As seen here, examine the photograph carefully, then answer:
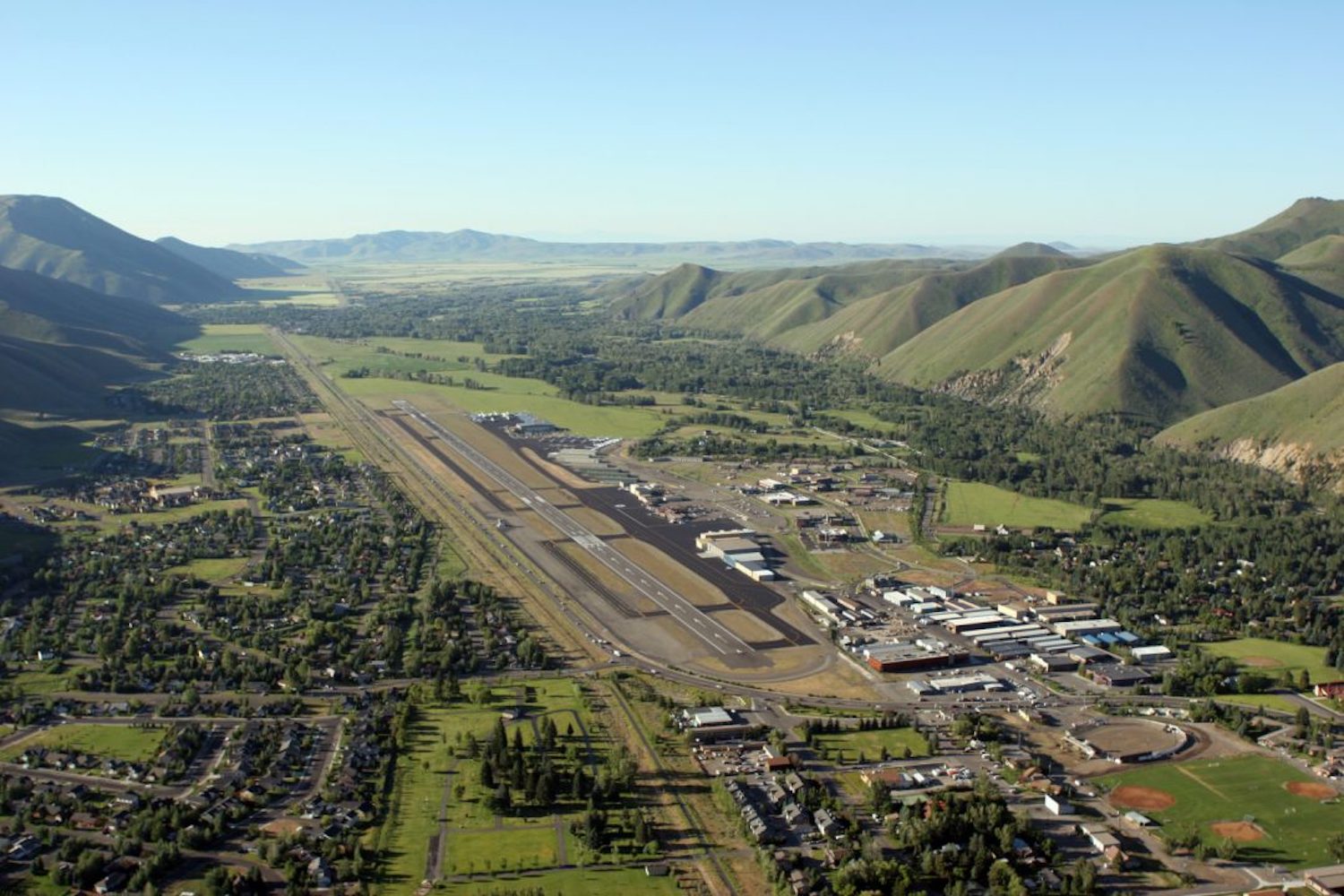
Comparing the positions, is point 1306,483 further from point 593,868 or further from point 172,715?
point 172,715

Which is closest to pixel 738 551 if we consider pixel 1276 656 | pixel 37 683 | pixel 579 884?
pixel 1276 656

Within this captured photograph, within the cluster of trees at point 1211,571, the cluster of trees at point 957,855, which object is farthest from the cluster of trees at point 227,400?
the cluster of trees at point 957,855

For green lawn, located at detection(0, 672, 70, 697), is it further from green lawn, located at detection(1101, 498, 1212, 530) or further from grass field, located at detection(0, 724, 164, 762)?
green lawn, located at detection(1101, 498, 1212, 530)

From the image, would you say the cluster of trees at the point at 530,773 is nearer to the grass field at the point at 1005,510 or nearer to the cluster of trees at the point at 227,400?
the grass field at the point at 1005,510

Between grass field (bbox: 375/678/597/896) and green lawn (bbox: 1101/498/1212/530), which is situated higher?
green lawn (bbox: 1101/498/1212/530)

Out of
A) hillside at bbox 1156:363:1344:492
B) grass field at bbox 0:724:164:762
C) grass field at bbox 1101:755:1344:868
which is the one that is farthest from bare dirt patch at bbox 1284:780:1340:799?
hillside at bbox 1156:363:1344:492

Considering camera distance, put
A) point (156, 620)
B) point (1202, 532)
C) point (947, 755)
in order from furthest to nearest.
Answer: point (1202, 532) < point (156, 620) < point (947, 755)

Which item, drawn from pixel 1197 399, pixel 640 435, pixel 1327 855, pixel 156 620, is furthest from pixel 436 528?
pixel 1197 399
